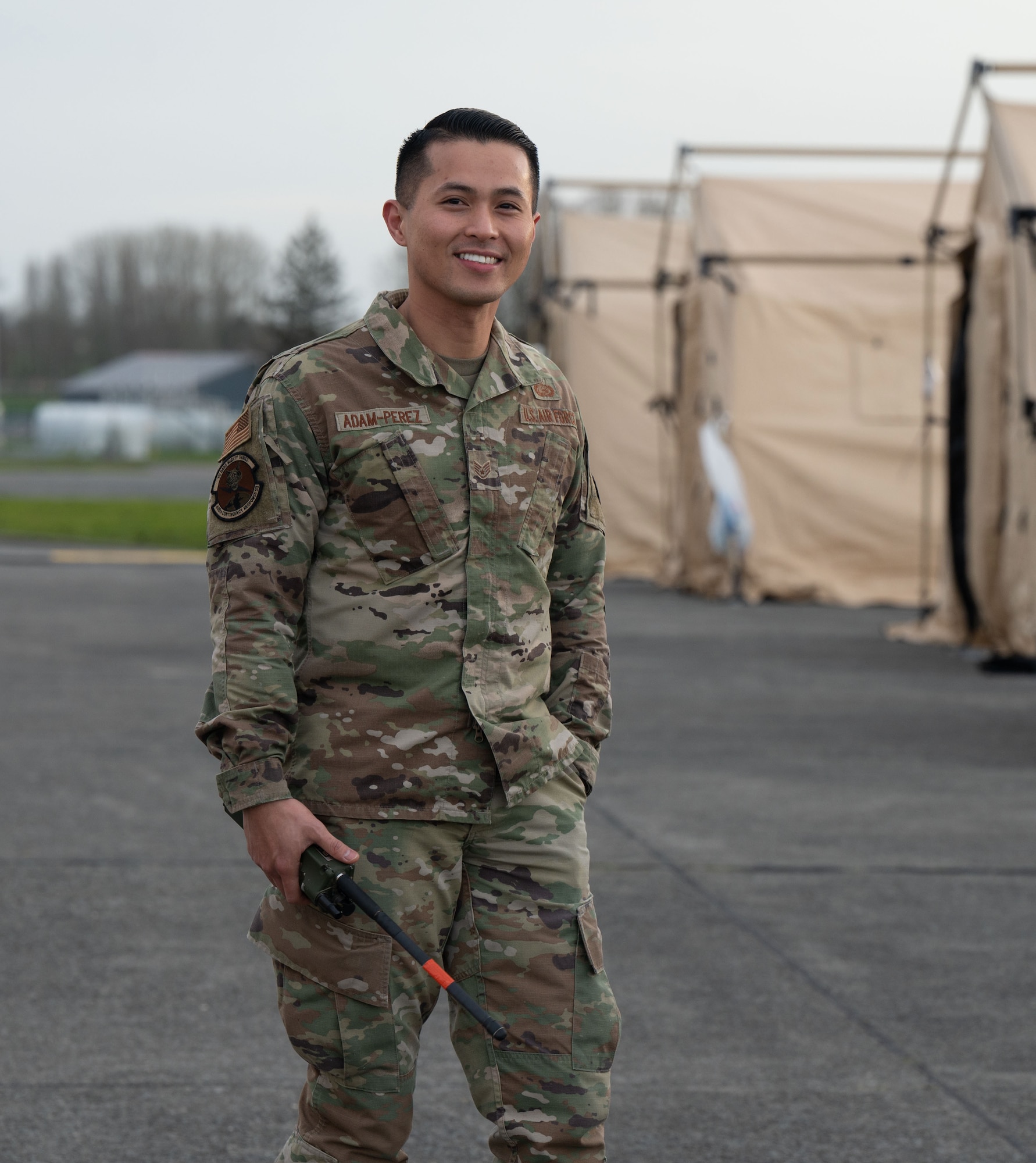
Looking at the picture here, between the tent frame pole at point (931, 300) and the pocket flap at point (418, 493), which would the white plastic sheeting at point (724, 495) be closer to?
the tent frame pole at point (931, 300)

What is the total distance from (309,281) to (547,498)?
92316 mm

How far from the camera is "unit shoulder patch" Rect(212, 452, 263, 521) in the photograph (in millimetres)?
2592

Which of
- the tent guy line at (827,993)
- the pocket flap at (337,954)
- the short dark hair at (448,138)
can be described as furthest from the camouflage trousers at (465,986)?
the tent guy line at (827,993)

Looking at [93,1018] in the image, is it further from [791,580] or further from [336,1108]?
[791,580]

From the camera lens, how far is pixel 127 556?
2062 centimetres

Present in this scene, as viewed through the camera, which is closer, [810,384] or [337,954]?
[337,954]

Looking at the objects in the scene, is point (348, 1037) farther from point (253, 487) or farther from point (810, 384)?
point (810, 384)

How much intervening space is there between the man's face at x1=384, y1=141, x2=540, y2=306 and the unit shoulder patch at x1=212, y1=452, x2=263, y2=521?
1.25ft

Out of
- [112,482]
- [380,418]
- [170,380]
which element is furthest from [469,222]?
[170,380]

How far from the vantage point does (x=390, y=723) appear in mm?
2635

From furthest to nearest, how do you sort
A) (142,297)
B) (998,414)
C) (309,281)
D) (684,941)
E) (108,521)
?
(142,297) → (309,281) → (108,521) → (998,414) → (684,941)

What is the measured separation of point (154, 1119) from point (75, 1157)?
235 mm

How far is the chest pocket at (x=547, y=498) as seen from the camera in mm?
2732

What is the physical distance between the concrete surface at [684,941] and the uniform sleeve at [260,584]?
4.43 feet
